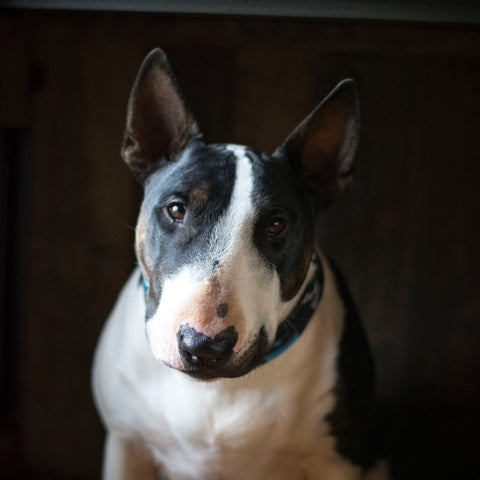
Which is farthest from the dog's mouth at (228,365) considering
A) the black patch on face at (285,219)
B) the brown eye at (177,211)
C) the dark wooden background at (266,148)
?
the dark wooden background at (266,148)

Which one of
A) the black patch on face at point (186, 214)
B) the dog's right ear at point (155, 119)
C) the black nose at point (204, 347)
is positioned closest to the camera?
the black nose at point (204, 347)

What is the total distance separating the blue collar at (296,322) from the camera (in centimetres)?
142

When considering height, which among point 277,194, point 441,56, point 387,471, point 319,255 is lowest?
point 387,471

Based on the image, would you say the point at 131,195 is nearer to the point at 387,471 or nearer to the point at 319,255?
the point at 319,255

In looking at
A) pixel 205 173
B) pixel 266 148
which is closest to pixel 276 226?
pixel 205 173

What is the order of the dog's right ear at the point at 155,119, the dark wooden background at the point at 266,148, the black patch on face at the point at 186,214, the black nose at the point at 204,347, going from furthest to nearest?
the dark wooden background at the point at 266,148 → the dog's right ear at the point at 155,119 → the black patch on face at the point at 186,214 → the black nose at the point at 204,347

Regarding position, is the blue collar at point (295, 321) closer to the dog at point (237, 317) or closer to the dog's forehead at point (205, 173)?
the dog at point (237, 317)

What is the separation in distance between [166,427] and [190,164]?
1.65 ft

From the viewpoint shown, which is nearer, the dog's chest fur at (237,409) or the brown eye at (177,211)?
the brown eye at (177,211)

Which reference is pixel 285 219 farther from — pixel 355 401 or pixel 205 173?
pixel 355 401

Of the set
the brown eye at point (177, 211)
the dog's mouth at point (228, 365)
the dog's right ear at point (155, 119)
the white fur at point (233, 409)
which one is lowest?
the white fur at point (233, 409)

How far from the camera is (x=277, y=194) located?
1.33 metres

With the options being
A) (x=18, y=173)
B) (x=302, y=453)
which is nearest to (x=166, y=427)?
(x=302, y=453)

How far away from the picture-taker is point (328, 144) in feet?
4.79
